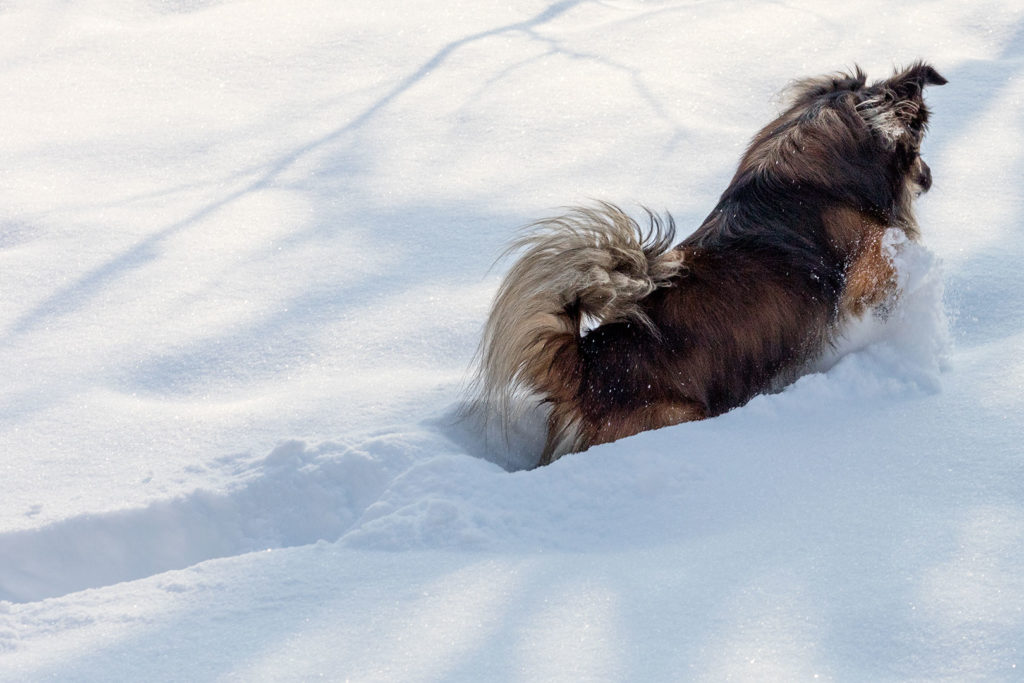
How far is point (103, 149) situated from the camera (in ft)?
18.5

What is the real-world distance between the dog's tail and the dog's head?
2.56ft

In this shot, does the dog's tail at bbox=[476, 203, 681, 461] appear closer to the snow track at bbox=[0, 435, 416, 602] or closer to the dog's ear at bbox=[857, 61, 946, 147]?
the snow track at bbox=[0, 435, 416, 602]

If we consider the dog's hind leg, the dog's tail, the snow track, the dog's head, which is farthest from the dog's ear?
the snow track

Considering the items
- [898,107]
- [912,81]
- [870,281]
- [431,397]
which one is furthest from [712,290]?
[912,81]

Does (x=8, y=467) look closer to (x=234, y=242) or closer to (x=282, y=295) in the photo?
(x=282, y=295)

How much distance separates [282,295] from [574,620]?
2.50 meters

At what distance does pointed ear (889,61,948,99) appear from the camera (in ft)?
12.3

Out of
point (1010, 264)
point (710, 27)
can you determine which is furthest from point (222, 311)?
point (710, 27)

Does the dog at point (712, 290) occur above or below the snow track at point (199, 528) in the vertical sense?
above

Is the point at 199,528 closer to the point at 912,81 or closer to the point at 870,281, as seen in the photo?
the point at 870,281

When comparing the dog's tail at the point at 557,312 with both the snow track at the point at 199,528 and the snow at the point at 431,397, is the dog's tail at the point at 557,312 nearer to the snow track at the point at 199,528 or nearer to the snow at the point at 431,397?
the snow at the point at 431,397

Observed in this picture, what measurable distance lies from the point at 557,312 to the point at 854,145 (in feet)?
4.68

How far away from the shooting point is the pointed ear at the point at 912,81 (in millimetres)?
3758

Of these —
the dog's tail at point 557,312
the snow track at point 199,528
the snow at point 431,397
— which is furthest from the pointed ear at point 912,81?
the snow track at point 199,528
